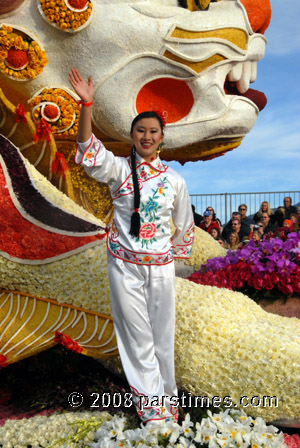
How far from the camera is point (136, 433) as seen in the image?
2.45m

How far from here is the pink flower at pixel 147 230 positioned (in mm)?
2465

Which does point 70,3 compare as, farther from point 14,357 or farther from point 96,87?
point 14,357

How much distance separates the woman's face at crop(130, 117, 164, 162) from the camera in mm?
2469

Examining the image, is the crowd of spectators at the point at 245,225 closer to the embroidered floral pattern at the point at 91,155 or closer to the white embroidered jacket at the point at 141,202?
the white embroidered jacket at the point at 141,202

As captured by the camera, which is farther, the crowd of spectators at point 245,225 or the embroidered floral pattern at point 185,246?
the crowd of spectators at point 245,225

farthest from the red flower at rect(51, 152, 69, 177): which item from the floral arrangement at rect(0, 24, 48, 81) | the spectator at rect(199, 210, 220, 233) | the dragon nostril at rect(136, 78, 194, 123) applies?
the spectator at rect(199, 210, 220, 233)

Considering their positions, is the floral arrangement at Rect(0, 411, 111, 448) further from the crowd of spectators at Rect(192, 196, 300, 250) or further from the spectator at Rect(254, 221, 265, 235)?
the spectator at Rect(254, 221, 265, 235)

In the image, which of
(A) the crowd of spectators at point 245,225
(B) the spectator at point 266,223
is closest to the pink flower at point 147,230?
(A) the crowd of spectators at point 245,225

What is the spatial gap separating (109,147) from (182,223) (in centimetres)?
264

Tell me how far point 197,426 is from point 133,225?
1.10 metres

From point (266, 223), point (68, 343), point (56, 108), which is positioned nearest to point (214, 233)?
point (266, 223)

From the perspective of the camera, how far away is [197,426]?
2.45m

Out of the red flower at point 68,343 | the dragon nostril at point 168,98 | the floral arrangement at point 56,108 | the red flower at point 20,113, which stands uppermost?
the dragon nostril at point 168,98

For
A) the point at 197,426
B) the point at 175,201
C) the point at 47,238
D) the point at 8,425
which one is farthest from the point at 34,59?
the point at 197,426
